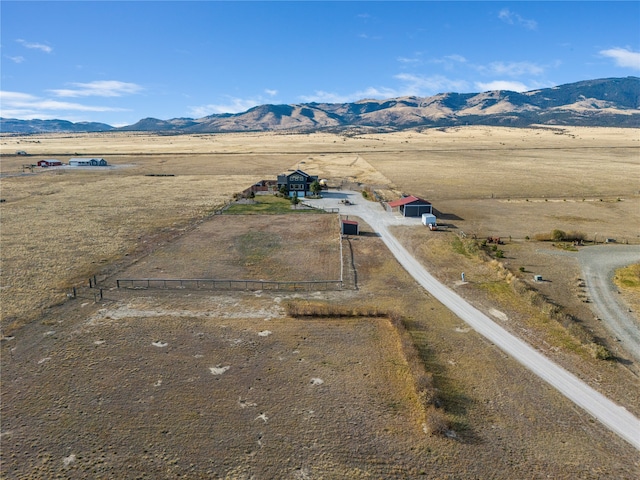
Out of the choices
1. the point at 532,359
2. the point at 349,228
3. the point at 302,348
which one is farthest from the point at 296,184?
the point at 532,359

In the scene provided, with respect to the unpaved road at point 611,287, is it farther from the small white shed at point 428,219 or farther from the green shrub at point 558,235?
the small white shed at point 428,219

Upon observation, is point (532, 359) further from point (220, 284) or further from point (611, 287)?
point (220, 284)

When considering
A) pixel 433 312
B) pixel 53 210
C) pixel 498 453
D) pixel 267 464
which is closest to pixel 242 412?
pixel 267 464

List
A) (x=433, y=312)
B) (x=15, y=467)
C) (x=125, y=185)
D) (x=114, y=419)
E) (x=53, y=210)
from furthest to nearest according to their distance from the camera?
(x=125, y=185)
(x=53, y=210)
(x=433, y=312)
(x=114, y=419)
(x=15, y=467)

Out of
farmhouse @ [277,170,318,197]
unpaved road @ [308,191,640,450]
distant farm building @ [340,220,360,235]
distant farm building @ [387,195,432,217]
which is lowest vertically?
unpaved road @ [308,191,640,450]

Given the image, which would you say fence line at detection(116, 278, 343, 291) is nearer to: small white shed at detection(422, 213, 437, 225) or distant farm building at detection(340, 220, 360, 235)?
distant farm building at detection(340, 220, 360, 235)

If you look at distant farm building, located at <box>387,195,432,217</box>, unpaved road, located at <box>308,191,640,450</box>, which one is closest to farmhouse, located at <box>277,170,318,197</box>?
distant farm building, located at <box>387,195,432,217</box>

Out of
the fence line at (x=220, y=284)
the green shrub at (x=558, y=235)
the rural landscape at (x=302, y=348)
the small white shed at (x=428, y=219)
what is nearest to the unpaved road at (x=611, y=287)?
the rural landscape at (x=302, y=348)

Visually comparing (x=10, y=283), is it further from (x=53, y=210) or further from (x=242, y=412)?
(x=53, y=210)
